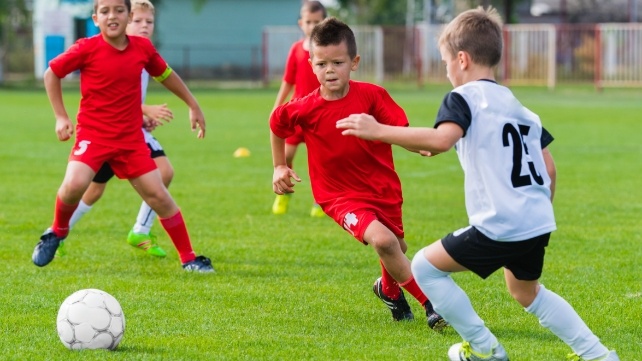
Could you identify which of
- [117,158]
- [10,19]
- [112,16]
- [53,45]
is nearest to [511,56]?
[10,19]

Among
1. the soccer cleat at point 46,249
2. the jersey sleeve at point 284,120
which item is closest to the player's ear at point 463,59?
the jersey sleeve at point 284,120

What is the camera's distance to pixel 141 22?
830 centimetres

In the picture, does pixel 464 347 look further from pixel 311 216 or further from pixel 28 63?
pixel 28 63

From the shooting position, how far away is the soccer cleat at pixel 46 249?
751cm

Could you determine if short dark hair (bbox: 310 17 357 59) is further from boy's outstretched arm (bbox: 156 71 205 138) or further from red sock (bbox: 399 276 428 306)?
boy's outstretched arm (bbox: 156 71 205 138)

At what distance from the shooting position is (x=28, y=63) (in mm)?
50812

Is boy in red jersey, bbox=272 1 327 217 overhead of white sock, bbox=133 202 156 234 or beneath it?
overhead

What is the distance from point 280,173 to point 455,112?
1467 millimetres

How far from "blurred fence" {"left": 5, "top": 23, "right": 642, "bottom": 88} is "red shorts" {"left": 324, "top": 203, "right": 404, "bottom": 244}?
30.4 metres

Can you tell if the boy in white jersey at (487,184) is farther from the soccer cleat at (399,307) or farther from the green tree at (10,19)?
the green tree at (10,19)

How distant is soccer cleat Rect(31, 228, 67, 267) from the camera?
7512 millimetres

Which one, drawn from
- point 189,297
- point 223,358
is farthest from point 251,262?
point 223,358

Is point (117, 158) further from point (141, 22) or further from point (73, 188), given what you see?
point (141, 22)

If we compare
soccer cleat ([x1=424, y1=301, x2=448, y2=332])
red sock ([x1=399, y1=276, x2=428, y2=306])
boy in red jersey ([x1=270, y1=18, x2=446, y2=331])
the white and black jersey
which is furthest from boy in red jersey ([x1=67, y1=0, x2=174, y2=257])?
the white and black jersey
